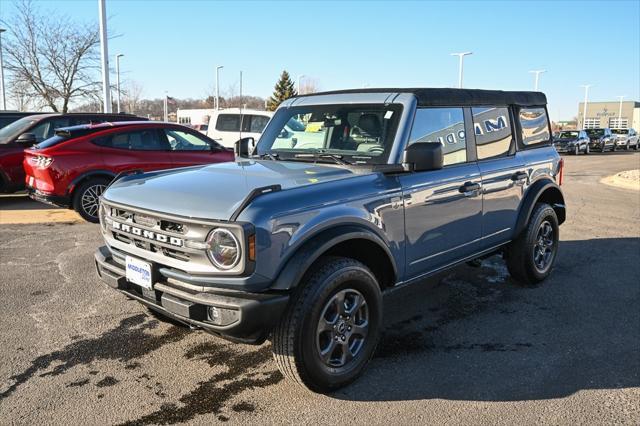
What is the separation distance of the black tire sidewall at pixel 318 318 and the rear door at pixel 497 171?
1.67 m

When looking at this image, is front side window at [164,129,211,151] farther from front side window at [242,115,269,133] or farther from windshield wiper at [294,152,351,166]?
front side window at [242,115,269,133]

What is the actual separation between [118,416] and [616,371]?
334cm

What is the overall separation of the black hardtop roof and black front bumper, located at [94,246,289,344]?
2119 mm

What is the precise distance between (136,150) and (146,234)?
6.27m

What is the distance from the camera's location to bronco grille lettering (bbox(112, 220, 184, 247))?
3.17 m

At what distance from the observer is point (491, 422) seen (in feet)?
10.1

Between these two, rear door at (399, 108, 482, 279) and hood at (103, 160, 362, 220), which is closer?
hood at (103, 160, 362, 220)

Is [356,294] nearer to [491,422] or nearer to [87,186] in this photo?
[491,422]

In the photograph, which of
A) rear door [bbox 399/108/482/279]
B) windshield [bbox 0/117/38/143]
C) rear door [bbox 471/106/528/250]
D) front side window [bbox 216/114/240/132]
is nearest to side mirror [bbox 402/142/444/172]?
rear door [bbox 399/108/482/279]

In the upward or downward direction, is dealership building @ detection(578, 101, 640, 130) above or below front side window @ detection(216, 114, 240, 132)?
above

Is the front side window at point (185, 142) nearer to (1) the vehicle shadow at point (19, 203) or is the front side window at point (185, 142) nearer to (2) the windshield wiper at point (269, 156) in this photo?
(1) the vehicle shadow at point (19, 203)

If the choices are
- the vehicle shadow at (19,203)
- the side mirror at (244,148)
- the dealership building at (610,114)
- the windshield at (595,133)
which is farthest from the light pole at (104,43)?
the dealership building at (610,114)

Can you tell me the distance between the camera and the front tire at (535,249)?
5.44 meters

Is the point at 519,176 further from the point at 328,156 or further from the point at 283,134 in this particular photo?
the point at 283,134
